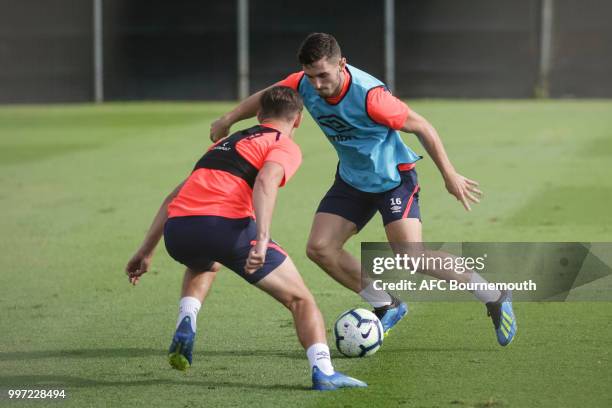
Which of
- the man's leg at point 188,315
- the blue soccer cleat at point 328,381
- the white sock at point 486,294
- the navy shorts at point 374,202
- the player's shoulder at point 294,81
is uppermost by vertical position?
the player's shoulder at point 294,81

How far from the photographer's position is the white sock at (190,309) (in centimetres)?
691

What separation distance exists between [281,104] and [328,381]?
1.62m

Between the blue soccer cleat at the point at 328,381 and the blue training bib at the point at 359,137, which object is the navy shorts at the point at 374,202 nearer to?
the blue training bib at the point at 359,137

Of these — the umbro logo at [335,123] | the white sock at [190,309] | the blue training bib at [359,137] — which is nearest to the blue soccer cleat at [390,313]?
the blue training bib at [359,137]

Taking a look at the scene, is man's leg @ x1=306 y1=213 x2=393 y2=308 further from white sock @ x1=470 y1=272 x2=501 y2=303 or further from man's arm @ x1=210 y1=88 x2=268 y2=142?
man's arm @ x1=210 y1=88 x2=268 y2=142

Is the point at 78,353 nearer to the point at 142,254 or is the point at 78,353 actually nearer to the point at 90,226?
the point at 142,254

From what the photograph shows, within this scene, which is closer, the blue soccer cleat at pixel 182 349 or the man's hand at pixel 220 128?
the blue soccer cleat at pixel 182 349

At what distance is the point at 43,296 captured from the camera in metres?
9.59

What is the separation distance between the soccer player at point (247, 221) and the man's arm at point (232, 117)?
88 centimetres

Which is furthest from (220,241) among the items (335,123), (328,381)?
(335,123)

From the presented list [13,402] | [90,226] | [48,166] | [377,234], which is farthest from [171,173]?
[13,402]

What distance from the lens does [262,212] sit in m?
6.44

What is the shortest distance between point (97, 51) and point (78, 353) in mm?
20367

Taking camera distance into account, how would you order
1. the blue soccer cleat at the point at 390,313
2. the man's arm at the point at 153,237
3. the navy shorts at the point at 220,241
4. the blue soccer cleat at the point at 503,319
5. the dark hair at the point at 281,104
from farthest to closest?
the blue soccer cleat at the point at 390,313 < the blue soccer cleat at the point at 503,319 < the man's arm at the point at 153,237 < the dark hair at the point at 281,104 < the navy shorts at the point at 220,241
